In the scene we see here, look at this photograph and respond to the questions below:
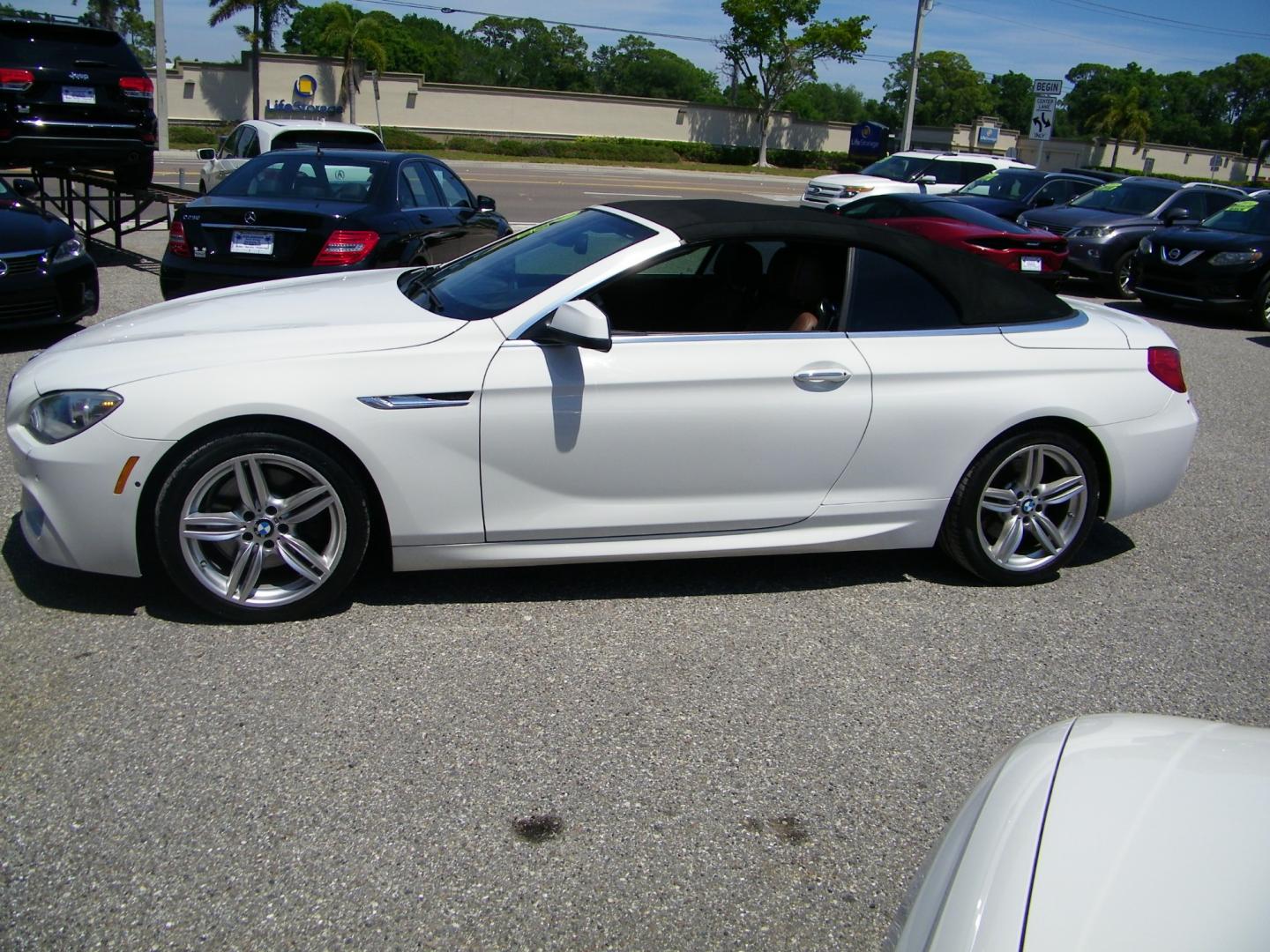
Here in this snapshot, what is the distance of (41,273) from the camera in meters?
7.69

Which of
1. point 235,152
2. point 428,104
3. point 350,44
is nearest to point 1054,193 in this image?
point 235,152

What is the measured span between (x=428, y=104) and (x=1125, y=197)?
41.6 meters

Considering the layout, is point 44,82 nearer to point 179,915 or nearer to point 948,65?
point 179,915

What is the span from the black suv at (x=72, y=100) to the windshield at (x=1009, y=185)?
44.5 ft

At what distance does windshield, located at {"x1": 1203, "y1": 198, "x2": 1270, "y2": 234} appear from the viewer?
43.3 feet

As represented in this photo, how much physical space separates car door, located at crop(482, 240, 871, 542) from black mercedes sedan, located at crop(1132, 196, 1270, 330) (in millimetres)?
10289

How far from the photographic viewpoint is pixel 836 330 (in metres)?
4.36

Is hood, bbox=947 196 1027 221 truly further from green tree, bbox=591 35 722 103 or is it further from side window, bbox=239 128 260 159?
green tree, bbox=591 35 722 103

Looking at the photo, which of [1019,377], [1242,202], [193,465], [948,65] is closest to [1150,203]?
[1242,202]

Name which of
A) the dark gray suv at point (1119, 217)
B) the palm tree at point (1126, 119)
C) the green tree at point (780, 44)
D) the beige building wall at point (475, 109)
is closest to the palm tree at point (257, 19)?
the beige building wall at point (475, 109)

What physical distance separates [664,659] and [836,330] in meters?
1.51

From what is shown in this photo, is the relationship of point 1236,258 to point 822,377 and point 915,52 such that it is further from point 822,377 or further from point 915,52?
point 915,52

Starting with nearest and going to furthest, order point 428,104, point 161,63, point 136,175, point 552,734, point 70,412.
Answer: point 552,734
point 70,412
point 136,175
point 161,63
point 428,104

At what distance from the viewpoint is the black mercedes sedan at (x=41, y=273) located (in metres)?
7.56
